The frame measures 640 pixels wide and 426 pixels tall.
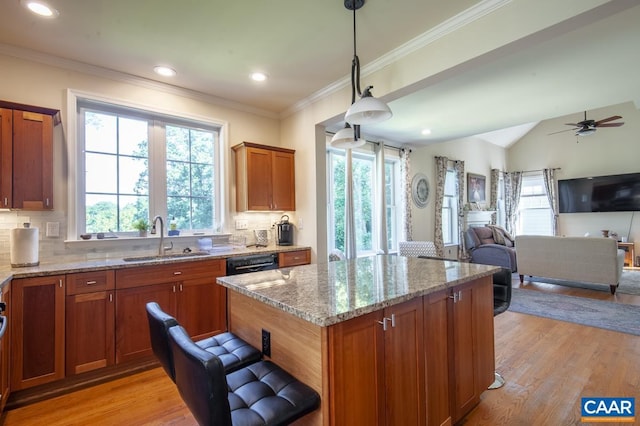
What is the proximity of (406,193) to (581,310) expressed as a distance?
10.1ft

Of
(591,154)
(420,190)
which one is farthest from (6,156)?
(591,154)

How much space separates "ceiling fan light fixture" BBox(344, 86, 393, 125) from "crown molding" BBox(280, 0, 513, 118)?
35.4 inches

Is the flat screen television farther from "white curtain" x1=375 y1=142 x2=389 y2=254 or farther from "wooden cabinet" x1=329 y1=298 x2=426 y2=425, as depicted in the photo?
"wooden cabinet" x1=329 y1=298 x2=426 y2=425

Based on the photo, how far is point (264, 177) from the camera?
151 inches

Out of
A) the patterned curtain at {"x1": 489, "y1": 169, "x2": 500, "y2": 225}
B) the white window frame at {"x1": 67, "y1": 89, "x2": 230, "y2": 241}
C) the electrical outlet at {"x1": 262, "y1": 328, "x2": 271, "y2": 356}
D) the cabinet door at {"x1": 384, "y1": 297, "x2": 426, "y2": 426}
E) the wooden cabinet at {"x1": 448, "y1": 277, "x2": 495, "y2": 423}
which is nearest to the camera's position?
the cabinet door at {"x1": 384, "y1": 297, "x2": 426, "y2": 426}

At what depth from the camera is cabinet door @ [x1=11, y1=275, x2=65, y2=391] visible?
6.98ft

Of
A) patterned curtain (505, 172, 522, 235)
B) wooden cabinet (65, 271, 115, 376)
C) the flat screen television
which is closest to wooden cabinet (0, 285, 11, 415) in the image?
wooden cabinet (65, 271, 115, 376)

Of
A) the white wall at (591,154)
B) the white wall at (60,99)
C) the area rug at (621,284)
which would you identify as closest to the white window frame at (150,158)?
the white wall at (60,99)

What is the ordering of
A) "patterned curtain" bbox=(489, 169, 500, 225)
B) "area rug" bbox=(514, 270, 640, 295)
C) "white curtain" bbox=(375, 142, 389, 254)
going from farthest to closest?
"patterned curtain" bbox=(489, 169, 500, 225) < "white curtain" bbox=(375, 142, 389, 254) < "area rug" bbox=(514, 270, 640, 295)

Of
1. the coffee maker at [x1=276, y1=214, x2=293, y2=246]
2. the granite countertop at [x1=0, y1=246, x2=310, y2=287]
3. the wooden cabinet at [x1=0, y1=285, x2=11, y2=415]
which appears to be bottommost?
the wooden cabinet at [x1=0, y1=285, x2=11, y2=415]

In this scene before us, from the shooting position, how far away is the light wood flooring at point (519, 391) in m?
2.00

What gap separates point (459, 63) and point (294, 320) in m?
2.27

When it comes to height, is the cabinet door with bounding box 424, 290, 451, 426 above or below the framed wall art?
below

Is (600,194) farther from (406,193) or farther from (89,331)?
(89,331)
